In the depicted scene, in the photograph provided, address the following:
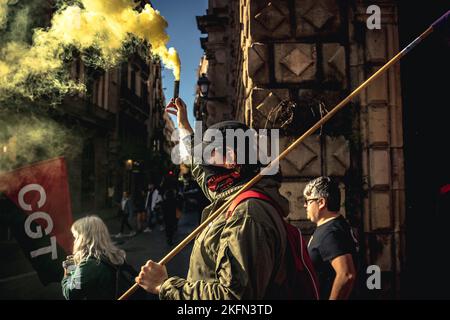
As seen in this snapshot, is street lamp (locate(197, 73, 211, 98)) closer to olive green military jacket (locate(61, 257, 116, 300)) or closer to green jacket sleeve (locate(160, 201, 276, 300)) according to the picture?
olive green military jacket (locate(61, 257, 116, 300))

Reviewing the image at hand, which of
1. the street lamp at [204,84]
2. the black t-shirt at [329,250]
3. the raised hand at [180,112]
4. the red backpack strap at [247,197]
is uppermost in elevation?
the street lamp at [204,84]

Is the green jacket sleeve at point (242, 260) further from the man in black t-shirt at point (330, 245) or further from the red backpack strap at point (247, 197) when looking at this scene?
the man in black t-shirt at point (330, 245)

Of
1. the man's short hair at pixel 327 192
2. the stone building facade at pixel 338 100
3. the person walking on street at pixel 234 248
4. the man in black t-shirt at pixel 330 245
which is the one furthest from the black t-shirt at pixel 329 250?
the stone building facade at pixel 338 100

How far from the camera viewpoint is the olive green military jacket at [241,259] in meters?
1.60

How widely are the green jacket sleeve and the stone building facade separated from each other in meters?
2.75

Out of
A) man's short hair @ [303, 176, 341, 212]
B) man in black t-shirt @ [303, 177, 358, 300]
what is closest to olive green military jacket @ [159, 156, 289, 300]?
man in black t-shirt @ [303, 177, 358, 300]

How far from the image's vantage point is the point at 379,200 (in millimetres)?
4402

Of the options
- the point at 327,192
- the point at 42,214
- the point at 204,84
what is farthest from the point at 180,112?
the point at 204,84

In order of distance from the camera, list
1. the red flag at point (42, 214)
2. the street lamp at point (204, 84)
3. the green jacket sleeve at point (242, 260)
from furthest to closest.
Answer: the street lamp at point (204, 84) → the red flag at point (42, 214) → the green jacket sleeve at point (242, 260)

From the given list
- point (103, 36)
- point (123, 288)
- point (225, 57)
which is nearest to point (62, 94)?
point (225, 57)

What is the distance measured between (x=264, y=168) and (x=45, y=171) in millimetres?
3708

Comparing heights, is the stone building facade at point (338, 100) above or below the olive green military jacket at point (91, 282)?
above

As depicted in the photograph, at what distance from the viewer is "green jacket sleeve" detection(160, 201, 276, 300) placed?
1.59 m
